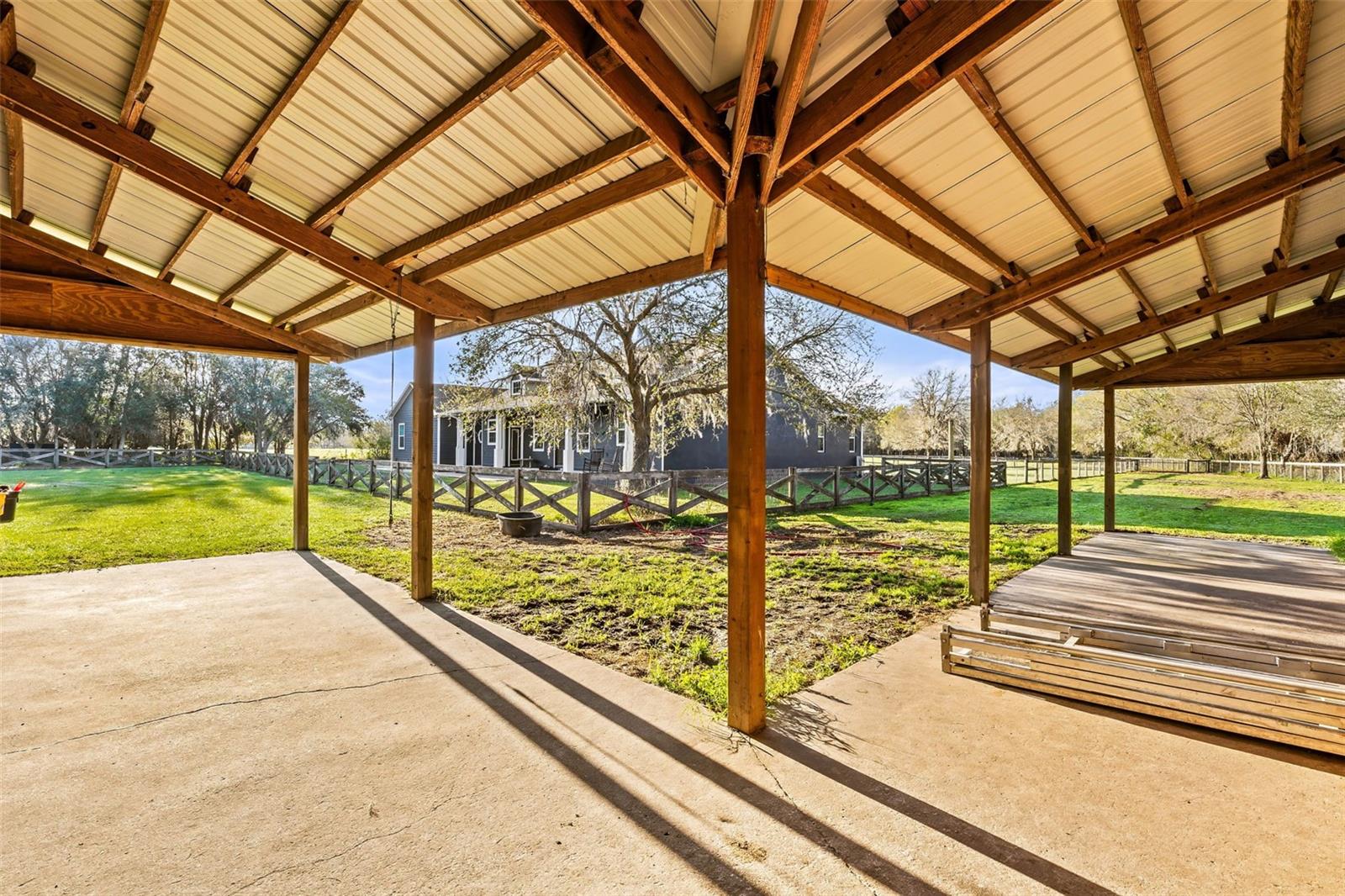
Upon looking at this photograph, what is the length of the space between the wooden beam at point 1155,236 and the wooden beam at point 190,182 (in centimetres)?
491

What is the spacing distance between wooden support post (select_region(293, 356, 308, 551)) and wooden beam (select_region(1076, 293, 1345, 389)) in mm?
11518

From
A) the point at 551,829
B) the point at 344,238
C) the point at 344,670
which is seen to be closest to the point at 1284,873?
the point at 551,829

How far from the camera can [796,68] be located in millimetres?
1864

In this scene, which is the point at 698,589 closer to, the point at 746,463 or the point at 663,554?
the point at 663,554

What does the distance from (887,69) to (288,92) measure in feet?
9.24

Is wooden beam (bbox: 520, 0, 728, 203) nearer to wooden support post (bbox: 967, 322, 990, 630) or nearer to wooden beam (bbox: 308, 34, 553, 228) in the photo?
wooden beam (bbox: 308, 34, 553, 228)

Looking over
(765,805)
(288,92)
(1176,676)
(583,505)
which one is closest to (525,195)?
(288,92)

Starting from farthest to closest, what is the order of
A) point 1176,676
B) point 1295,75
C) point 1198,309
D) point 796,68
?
point 1198,309, point 1176,676, point 1295,75, point 796,68

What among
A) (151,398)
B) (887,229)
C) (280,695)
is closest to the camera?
(280,695)

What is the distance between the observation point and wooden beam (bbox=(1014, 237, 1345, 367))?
503 centimetres

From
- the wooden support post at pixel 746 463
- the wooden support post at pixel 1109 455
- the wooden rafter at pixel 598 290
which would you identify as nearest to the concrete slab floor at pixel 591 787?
the wooden support post at pixel 746 463

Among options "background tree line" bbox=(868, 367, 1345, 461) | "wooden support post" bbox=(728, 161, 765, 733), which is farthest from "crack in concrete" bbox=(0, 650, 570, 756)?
"background tree line" bbox=(868, 367, 1345, 461)

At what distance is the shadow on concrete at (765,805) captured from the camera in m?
1.84

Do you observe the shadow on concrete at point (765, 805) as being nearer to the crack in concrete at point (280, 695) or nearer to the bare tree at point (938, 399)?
the crack in concrete at point (280, 695)
